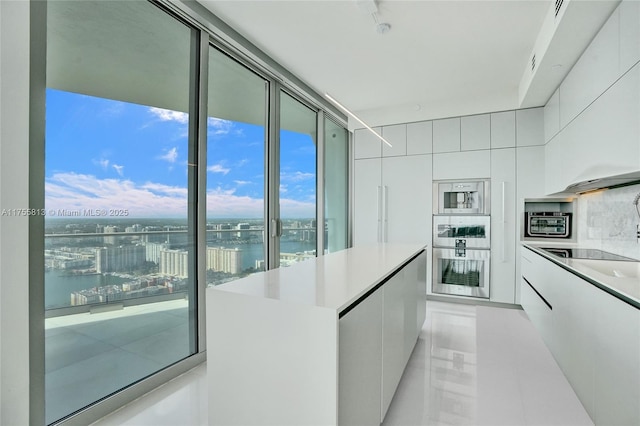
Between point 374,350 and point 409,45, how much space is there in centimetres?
280

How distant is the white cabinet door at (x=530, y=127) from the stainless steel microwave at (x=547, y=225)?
3.05 ft

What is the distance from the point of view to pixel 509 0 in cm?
237

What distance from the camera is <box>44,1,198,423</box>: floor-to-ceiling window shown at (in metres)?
1.72

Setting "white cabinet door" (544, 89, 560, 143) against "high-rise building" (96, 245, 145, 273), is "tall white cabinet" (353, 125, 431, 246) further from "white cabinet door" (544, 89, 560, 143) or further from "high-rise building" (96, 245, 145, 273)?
"high-rise building" (96, 245, 145, 273)

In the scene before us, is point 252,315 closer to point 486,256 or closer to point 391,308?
point 391,308

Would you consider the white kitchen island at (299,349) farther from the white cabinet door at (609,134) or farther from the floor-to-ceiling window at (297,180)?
the floor-to-ceiling window at (297,180)

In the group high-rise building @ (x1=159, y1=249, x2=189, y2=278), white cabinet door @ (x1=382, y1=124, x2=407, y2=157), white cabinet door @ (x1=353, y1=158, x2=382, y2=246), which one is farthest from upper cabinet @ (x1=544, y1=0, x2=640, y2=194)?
high-rise building @ (x1=159, y1=249, x2=189, y2=278)

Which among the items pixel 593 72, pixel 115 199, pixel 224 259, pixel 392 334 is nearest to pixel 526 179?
pixel 593 72

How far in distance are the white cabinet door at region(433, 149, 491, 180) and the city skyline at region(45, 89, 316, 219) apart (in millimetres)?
2651

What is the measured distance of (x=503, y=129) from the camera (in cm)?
419

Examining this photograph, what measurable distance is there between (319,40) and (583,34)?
208 centimetres

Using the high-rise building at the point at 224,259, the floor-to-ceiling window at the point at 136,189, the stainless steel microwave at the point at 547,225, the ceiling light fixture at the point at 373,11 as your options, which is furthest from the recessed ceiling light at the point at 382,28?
the stainless steel microwave at the point at 547,225

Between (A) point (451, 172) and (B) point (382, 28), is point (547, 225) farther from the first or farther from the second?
(B) point (382, 28)

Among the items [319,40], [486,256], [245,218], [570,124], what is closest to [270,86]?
[319,40]
